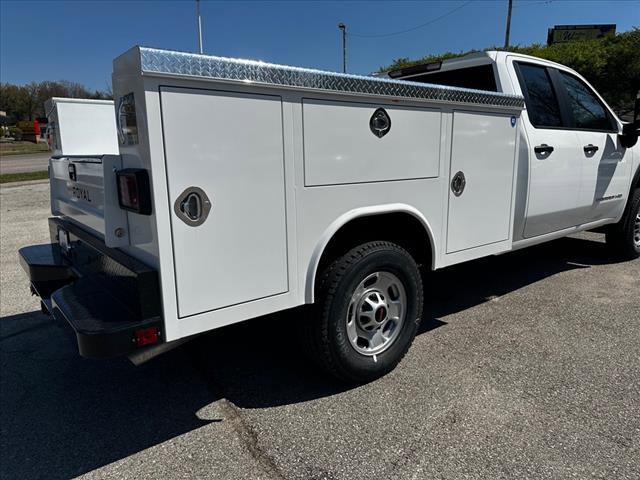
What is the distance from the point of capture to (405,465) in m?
2.36

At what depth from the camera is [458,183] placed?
3322mm

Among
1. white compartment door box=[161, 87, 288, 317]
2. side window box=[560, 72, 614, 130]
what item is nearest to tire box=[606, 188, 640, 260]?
side window box=[560, 72, 614, 130]

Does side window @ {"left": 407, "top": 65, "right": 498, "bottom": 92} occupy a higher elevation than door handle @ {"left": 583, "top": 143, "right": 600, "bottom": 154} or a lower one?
higher

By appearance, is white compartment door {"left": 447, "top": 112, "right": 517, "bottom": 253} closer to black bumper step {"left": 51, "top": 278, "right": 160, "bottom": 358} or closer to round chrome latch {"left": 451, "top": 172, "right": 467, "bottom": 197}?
round chrome latch {"left": 451, "top": 172, "right": 467, "bottom": 197}

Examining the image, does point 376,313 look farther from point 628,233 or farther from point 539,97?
point 628,233

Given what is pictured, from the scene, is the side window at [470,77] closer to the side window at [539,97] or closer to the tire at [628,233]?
the side window at [539,97]

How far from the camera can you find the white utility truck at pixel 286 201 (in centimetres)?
209

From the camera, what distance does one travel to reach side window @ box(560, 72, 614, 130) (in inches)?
181

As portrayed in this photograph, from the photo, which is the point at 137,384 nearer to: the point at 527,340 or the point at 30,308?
the point at 30,308

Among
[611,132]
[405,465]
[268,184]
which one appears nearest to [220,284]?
[268,184]

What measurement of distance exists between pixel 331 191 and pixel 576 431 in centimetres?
180

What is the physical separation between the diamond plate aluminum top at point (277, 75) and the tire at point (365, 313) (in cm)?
90

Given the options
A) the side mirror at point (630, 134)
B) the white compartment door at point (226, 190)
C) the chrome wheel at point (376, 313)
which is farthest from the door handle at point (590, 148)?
the white compartment door at point (226, 190)

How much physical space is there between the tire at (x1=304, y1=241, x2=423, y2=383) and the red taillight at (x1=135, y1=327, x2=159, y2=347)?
92cm
